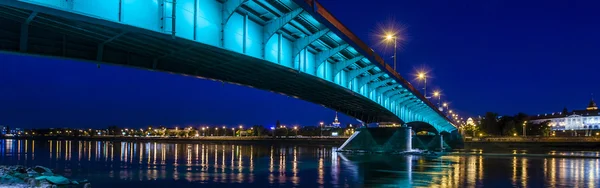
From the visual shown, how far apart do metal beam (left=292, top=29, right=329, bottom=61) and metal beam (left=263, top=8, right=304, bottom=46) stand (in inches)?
144

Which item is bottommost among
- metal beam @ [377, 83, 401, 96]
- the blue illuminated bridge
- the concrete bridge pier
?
the concrete bridge pier

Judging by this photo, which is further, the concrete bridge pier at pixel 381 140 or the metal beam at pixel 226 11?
the concrete bridge pier at pixel 381 140

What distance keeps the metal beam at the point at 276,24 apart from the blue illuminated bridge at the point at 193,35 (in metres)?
0.05

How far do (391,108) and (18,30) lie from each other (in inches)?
2027

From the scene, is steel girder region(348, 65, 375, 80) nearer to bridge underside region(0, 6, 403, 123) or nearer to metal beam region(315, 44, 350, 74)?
metal beam region(315, 44, 350, 74)

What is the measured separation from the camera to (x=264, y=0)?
2308 cm

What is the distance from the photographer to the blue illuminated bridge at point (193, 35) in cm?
1803

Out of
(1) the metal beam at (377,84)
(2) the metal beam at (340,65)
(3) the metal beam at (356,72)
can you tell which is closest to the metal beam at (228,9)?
(2) the metal beam at (340,65)

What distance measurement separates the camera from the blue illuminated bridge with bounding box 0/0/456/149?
1803 centimetres

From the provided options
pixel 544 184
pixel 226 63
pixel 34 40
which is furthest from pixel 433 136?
pixel 34 40

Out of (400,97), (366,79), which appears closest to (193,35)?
(366,79)

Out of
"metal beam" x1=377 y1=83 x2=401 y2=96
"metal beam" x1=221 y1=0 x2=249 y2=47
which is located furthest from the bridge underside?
"metal beam" x1=377 y1=83 x2=401 y2=96

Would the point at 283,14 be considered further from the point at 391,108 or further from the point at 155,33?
the point at 391,108

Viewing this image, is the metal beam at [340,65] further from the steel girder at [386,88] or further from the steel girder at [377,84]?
the steel girder at [386,88]
